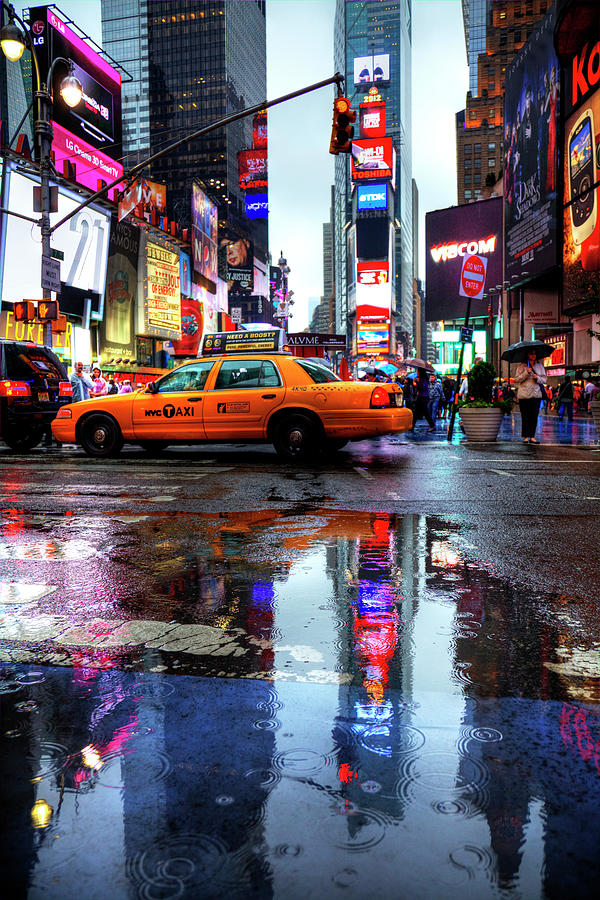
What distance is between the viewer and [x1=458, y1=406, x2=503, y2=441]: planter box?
46.6 ft

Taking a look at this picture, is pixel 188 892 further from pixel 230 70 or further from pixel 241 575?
pixel 230 70

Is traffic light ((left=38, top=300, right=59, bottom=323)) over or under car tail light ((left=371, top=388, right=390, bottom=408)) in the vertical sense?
over

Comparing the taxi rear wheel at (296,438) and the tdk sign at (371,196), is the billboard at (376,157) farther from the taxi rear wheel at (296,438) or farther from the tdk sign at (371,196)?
the taxi rear wheel at (296,438)

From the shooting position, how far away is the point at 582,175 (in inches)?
1401

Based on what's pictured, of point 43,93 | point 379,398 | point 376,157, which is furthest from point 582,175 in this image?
point 376,157

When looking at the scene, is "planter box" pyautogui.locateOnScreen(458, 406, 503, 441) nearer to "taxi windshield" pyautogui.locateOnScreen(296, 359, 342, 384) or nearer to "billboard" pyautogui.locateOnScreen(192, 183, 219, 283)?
"taxi windshield" pyautogui.locateOnScreen(296, 359, 342, 384)

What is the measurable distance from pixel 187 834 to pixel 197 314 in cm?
5515

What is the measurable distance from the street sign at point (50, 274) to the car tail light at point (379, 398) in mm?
9956

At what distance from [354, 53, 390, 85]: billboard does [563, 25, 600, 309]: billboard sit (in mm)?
170927

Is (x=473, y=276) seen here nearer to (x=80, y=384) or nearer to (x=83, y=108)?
(x=80, y=384)

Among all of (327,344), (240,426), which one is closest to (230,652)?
(240,426)

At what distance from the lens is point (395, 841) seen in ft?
4.79

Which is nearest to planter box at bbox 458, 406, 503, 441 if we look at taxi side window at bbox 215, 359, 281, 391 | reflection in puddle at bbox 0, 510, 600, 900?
taxi side window at bbox 215, 359, 281, 391

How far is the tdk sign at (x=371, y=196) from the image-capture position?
15325 cm
